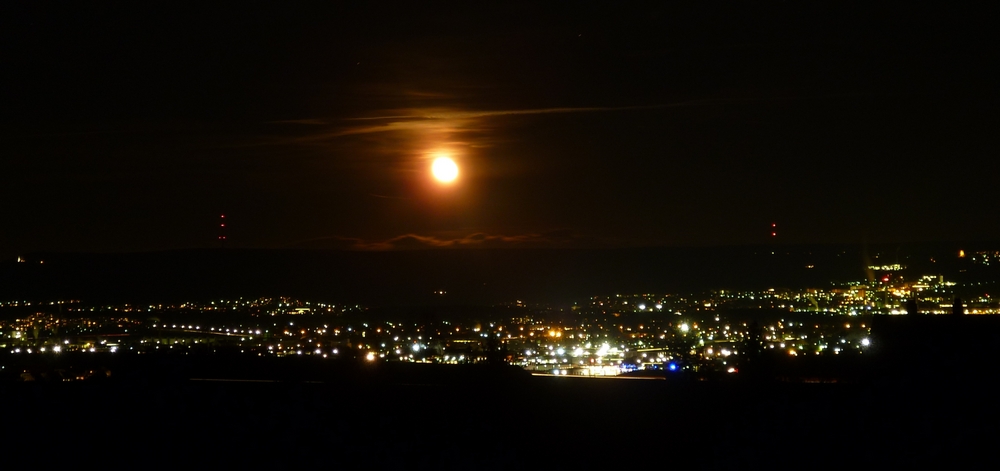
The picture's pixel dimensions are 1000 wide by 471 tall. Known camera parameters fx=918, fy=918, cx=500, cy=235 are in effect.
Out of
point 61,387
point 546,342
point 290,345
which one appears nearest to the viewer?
point 61,387

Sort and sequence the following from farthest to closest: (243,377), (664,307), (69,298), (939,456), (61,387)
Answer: (69,298), (664,307), (243,377), (61,387), (939,456)

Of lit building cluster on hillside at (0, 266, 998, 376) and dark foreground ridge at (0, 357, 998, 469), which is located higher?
lit building cluster on hillside at (0, 266, 998, 376)

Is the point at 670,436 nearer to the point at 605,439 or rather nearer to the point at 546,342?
the point at 605,439

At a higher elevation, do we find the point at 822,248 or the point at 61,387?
the point at 822,248

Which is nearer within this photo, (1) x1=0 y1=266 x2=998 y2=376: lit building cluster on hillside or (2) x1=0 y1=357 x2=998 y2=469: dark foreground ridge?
(2) x1=0 y1=357 x2=998 y2=469: dark foreground ridge

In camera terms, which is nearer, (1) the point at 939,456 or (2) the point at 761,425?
(1) the point at 939,456

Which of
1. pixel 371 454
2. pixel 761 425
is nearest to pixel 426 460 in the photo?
pixel 371 454

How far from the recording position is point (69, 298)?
38.8m

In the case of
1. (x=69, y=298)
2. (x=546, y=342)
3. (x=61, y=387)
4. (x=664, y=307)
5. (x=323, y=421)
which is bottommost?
(x=323, y=421)

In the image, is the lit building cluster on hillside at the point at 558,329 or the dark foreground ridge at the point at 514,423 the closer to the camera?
the dark foreground ridge at the point at 514,423

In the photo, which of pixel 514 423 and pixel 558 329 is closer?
pixel 514 423

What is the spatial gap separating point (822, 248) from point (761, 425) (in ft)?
70.3

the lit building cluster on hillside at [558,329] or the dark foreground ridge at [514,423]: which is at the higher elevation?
the lit building cluster on hillside at [558,329]

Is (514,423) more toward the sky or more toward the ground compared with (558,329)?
more toward the ground
